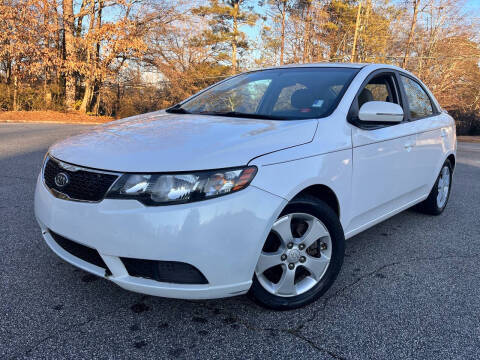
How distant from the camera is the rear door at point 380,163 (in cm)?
267

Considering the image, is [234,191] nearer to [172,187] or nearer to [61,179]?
[172,187]

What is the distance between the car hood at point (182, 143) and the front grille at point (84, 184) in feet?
0.15

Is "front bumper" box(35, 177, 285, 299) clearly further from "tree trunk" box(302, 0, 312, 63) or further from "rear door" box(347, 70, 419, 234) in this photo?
"tree trunk" box(302, 0, 312, 63)

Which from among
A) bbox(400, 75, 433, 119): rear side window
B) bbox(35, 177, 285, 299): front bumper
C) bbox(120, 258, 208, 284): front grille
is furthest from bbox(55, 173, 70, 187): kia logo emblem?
bbox(400, 75, 433, 119): rear side window

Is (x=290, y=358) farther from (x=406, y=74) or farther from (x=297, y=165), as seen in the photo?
(x=406, y=74)

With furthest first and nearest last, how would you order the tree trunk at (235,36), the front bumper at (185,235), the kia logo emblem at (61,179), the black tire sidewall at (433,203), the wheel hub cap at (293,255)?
the tree trunk at (235,36) < the black tire sidewall at (433,203) < the wheel hub cap at (293,255) < the kia logo emblem at (61,179) < the front bumper at (185,235)

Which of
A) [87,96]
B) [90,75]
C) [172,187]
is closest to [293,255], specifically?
[172,187]

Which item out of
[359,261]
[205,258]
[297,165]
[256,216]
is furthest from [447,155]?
[205,258]

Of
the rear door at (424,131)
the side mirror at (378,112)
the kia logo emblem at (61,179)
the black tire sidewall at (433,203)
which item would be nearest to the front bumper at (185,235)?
the kia logo emblem at (61,179)

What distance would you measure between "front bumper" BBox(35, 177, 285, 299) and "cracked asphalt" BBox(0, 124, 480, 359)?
0.96 ft

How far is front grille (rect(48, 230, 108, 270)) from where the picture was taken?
2004 mm

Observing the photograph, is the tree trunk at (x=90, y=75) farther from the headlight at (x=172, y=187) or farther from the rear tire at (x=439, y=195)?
the headlight at (x=172, y=187)

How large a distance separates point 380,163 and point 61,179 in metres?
2.19

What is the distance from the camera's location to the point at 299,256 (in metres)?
2.27
